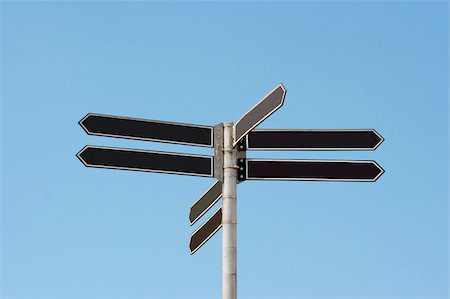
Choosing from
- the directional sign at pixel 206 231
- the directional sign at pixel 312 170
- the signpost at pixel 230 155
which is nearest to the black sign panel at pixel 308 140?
the signpost at pixel 230 155

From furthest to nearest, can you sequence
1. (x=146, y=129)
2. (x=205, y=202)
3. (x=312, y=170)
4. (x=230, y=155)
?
(x=205, y=202), (x=312, y=170), (x=230, y=155), (x=146, y=129)

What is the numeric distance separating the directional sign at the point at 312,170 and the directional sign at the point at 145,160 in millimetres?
464

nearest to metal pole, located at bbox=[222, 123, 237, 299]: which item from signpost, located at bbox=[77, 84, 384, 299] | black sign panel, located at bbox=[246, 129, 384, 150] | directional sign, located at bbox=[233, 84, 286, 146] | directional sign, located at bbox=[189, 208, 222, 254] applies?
signpost, located at bbox=[77, 84, 384, 299]

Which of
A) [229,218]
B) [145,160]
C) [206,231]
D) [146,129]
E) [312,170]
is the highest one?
[146,129]

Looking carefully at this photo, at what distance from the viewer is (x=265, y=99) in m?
7.09

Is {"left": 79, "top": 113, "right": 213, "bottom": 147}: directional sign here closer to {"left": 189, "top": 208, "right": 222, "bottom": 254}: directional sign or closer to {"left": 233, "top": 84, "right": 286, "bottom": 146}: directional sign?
{"left": 233, "top": 84, "right": 286, "bottom": 146}: directional sign

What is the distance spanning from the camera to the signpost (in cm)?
703

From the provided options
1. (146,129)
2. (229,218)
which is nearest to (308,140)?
(229,218)

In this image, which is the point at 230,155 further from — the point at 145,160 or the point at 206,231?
the point at 206,231

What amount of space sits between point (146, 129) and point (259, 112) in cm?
105

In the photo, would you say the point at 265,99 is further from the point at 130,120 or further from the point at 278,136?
the point at 130,120

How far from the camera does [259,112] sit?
7086mm

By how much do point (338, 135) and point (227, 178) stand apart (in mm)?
1163

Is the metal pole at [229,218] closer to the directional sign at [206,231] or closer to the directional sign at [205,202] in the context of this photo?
the directional sign at [205,202]
